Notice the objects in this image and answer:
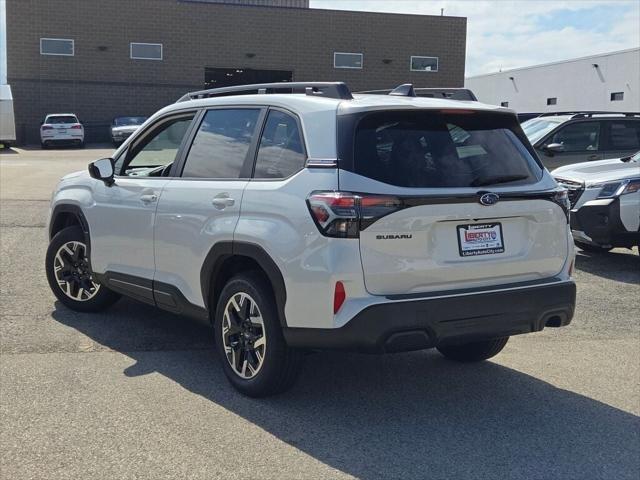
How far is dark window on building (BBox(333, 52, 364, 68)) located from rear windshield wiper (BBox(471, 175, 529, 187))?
38007mm

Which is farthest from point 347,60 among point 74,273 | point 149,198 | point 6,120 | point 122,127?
point 149,198

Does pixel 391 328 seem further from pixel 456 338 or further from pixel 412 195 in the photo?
pixel 412 195

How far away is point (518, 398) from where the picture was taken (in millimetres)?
5078

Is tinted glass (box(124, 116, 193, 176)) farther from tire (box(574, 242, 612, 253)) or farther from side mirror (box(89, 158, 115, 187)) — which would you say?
tire (box(574, 242, 612, 253))

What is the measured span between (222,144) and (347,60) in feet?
124

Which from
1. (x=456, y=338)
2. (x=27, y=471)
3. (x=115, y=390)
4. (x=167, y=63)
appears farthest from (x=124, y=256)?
(x=167, y=63)

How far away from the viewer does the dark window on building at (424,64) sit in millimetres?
42784

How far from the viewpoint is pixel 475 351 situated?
5680 mm

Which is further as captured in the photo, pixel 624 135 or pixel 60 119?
pixel 60 119

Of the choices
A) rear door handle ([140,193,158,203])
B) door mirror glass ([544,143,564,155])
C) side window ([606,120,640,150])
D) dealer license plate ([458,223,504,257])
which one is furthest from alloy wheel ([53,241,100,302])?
side window ([606,120,640,150])

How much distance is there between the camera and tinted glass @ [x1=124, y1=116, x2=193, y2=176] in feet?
19.6

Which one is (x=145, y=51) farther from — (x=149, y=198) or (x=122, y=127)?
(x=149, y=198)

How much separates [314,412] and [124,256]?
2.15 metres

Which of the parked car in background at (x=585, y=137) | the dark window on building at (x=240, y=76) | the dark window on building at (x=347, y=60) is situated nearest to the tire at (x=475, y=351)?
the parked car in background at (x=585, y=137)
